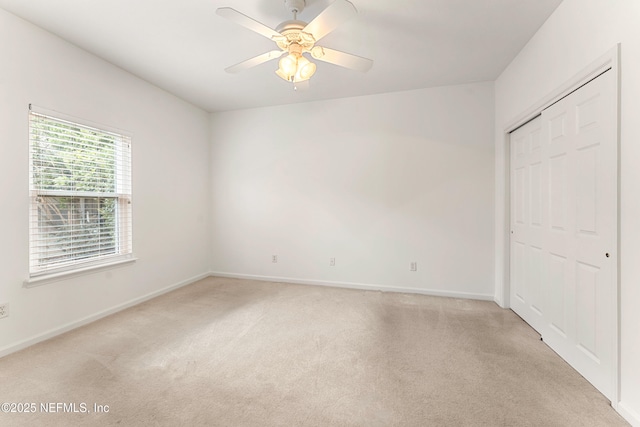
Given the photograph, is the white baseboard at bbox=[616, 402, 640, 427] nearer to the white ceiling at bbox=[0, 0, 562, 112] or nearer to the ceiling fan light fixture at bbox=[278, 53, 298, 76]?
the white ceiling at bbox=[0, 0, 562, 112]

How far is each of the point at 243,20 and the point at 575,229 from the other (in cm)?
272

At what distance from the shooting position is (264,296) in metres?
3.62

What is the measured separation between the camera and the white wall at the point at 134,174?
2.19m

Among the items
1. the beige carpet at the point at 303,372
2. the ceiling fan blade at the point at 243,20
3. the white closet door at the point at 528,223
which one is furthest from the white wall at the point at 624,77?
the ceiling fan blade at the point at 243,20

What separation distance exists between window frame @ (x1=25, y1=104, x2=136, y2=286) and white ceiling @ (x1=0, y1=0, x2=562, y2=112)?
75 cm

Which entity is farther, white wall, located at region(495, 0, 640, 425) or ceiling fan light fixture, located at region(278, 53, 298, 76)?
ceiling fan light fixture, located at region(278, 53, 298, 76)

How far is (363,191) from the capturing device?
12.8 ft

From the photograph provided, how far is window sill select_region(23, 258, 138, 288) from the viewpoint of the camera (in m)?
2.31

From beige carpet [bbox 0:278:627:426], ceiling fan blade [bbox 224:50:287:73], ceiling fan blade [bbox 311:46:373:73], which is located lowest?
beige carpet [bbox 0:278:627:426]

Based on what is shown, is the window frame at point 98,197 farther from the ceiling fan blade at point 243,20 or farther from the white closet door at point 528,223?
the white closet door at point 528,223

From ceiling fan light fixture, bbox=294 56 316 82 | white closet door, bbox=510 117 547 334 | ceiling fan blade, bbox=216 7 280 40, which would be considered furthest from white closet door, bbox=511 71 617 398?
ceiling fan blade, bbox=216 7 280 40

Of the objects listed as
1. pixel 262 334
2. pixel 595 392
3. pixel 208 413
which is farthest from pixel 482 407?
pixel 262 334

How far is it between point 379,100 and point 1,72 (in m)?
3.76

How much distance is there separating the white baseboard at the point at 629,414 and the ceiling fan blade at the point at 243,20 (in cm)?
306
